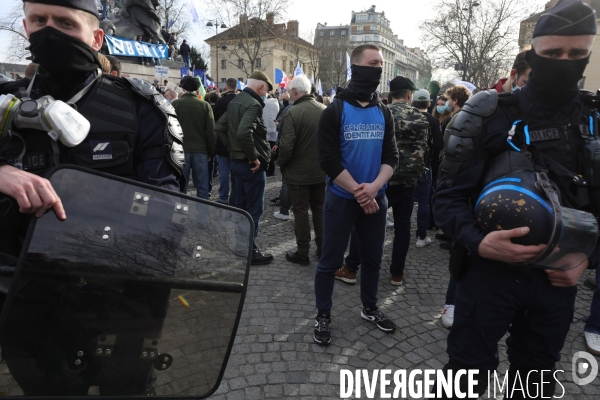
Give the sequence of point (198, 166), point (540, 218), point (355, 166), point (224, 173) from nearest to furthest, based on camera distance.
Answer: point (540, 218) → point (355, 166) → point (198, 166) → point (224, 173)

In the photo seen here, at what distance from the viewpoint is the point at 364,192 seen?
2.83 m

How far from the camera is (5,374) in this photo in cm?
97

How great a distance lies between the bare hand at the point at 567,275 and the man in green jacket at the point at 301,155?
9.96 feet

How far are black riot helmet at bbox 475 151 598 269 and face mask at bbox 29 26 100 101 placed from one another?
1592mm

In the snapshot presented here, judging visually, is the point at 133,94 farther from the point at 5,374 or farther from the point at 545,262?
the point at 545,262

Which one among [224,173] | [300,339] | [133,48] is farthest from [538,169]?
[133,48]

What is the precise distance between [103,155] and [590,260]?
6.66 ft

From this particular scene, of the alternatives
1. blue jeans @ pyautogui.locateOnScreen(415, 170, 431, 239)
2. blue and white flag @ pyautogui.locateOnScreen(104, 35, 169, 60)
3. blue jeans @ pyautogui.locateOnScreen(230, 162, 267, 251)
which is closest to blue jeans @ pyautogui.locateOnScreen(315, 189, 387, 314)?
blue jeans @ pyautogui.locateOnScreen(230, 162, 267, 251)

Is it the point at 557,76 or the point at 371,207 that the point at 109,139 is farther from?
the point at 371,207

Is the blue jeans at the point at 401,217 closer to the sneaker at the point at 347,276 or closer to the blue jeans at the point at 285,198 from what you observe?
the sneaker at the point at 347,276

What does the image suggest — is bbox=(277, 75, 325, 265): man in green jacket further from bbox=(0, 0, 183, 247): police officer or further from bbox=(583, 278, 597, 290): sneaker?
bbox=(0, 0, 183, 247): police officer

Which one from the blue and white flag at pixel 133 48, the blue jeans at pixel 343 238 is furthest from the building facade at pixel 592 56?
the blue jeans at pixel 343 238

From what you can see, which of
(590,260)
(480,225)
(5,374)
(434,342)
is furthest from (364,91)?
(5,374)

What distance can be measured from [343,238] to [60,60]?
2118 millimetres
